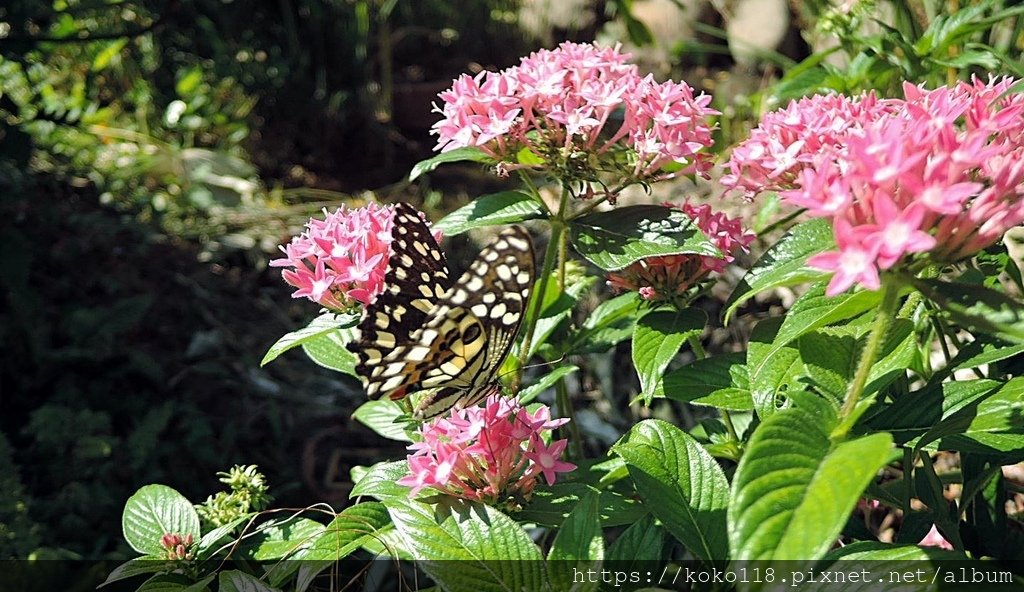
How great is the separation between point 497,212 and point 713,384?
0.40 metres

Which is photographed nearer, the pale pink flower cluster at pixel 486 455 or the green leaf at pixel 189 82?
the pale pink flower cluster at pixel 486 455

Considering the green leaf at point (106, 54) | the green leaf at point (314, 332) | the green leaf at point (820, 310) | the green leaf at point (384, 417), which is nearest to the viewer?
the green leaf at point (820, 310)

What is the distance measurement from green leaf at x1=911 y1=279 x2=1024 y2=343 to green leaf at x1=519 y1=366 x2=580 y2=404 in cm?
50

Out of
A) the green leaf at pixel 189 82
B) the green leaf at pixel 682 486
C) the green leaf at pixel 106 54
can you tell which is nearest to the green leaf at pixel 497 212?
the green leaf at pixel 682 486

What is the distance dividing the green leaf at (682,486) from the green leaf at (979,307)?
0.33 m

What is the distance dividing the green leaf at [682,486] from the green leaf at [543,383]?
0.59 ft

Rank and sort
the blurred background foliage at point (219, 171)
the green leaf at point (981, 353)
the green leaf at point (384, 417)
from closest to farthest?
the green leaf at point (981, 353) → the green leaf at point (384, 417) → the blurred background foliage at point (219, 171)

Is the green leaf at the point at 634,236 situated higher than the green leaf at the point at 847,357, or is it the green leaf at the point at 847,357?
the green leaf at the point at 634,236

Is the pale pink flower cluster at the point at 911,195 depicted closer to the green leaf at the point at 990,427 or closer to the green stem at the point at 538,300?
the green leaf at the point at 990,427

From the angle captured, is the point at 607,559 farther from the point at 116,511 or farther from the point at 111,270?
the point at 111,270

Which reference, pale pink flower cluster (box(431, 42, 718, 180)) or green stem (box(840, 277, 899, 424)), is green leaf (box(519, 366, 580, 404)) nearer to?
pale pink flower cluster (box(431, 42, 718, 180))

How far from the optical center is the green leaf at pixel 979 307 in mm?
774

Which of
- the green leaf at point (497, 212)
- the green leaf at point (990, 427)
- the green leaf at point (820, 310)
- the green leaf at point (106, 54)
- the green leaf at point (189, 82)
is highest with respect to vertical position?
the green leaf at point (106, 54)

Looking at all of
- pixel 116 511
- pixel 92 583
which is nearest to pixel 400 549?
pixel 92 583
